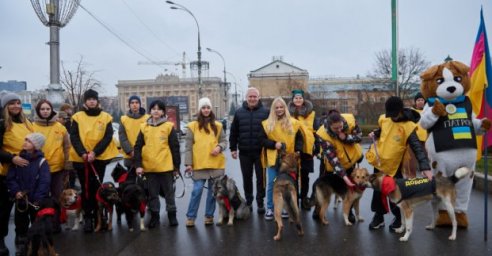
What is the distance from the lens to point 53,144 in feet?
20.8

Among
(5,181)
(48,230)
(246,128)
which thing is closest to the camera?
(48,230)

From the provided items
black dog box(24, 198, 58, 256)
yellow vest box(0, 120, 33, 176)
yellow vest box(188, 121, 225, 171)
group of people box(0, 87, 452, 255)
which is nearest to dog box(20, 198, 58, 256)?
black dog box(24, 198, 58, 256)

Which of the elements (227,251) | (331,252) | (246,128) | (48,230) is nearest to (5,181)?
(48,230)

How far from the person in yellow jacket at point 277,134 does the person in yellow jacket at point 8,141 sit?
3.60 metres

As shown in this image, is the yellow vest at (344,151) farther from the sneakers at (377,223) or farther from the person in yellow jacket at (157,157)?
the person in yellow jacket at (157,157)

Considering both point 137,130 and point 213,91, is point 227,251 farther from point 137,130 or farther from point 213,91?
point 213,91

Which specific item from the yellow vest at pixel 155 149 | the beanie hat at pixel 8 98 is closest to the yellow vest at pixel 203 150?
the yellow vest at pixel 155 149

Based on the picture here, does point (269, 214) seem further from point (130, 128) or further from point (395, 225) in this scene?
point (130, 128)

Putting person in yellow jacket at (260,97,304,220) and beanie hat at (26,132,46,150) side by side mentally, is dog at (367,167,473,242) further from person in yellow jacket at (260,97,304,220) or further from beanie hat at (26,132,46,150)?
beanie hat at (26,132,46,150)

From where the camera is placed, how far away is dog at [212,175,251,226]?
22.3 feet

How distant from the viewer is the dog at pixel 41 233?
5.10 m

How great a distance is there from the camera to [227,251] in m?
5.55

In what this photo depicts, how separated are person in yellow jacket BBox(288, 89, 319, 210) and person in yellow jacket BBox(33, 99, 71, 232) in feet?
12.8

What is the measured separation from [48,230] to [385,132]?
4838mm
